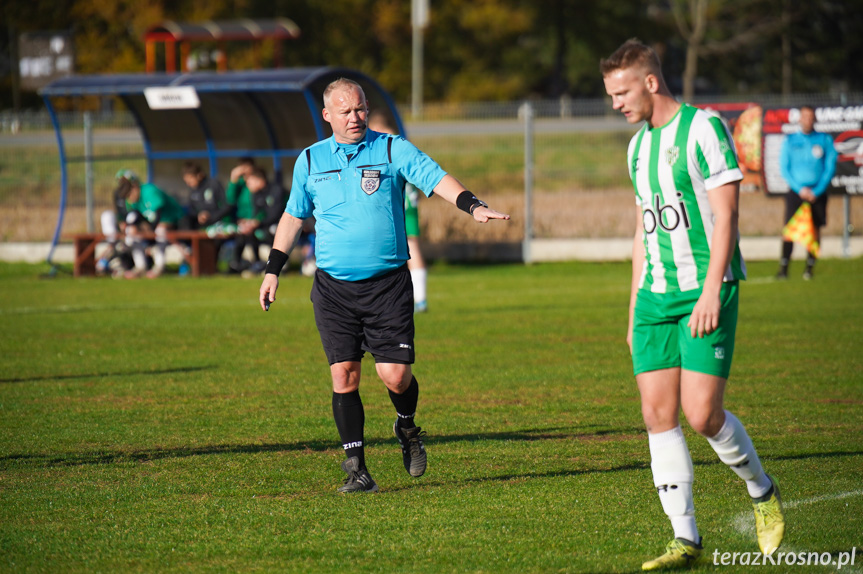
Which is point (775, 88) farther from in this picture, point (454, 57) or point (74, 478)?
point (74, 478)

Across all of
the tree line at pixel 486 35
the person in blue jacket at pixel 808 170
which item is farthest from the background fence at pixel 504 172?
the tree line at pixel 486 35

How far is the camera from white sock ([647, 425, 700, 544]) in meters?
4.36

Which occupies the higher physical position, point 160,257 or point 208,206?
point 208,206

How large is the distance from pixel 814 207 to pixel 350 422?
496 inches

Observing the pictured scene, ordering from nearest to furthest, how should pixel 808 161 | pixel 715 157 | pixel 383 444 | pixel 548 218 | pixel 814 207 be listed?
pixel 715 157
pixel 383 444
pixel 808 161
pixel 814 207
pixel 548 218

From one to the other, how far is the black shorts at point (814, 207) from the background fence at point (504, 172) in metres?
3.06

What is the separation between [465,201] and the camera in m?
A: 5.53

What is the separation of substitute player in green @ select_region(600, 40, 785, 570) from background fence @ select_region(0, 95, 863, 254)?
51.3 ft

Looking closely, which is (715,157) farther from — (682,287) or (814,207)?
(814,207)

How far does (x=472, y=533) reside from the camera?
4.88 m

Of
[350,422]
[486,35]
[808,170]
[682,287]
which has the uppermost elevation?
[486,35]

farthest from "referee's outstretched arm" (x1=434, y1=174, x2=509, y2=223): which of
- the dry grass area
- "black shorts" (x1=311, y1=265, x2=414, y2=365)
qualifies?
the dry grass area

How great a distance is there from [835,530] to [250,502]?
2.75m

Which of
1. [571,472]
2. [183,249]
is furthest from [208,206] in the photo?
[571,472]
